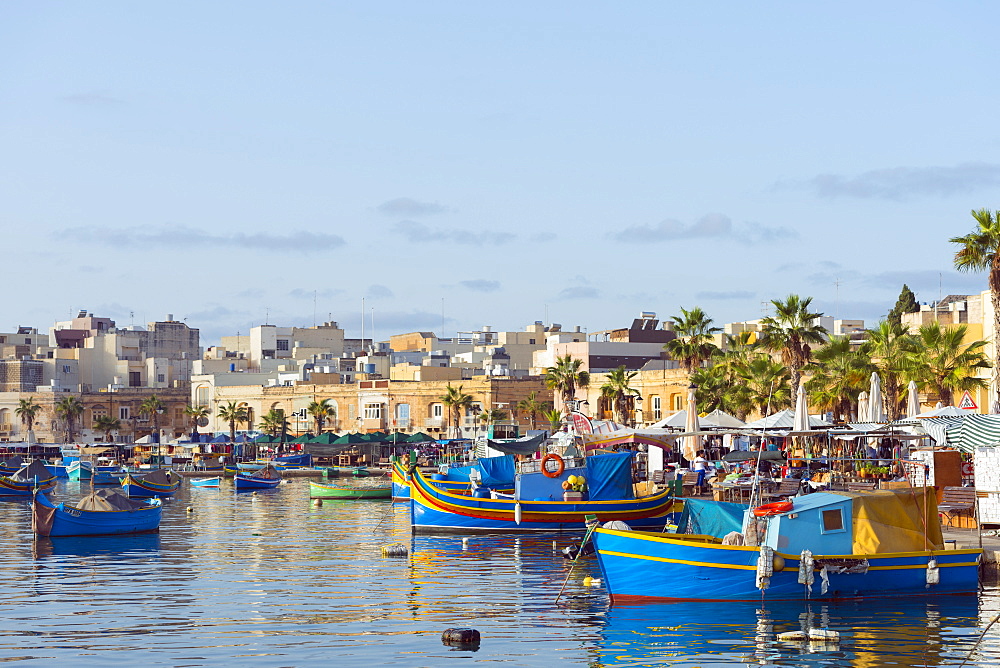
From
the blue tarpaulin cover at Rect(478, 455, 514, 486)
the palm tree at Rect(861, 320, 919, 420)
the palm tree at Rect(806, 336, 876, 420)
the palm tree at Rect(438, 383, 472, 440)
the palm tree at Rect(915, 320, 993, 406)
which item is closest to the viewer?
the blue tarpaulin cover at Rect(478, 455, 514, 486)

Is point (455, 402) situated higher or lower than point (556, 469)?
higher

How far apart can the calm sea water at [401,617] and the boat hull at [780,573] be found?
0.29 metres

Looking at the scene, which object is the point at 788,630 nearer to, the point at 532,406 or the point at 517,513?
the point at 517,513

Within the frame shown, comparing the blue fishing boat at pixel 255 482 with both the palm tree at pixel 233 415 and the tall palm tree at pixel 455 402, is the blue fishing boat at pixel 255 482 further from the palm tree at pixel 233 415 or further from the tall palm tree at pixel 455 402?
the palm tree at pixel 233 415

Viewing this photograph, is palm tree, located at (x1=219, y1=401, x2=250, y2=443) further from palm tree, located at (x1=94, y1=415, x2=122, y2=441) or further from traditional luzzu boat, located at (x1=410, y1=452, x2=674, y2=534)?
traditional luzzu boat, located at (x1=410, y1=452, x2=674, y2=534)

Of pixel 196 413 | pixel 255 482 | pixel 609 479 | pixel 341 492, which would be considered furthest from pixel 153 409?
pixel 609 479

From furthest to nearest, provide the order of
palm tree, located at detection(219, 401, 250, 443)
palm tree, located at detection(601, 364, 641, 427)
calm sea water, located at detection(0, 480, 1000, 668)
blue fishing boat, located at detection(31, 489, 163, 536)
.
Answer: palm tree, located at detection(219, 401, 250, 443)
palm tree, located at detection(601, 364, 641, 427)
blue fishing boat, located at detection(31, 489, 163, 536)
calm sea water, located at detection(0, 480, 1000, 668)

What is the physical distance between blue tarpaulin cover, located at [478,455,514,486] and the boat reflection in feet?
66.7

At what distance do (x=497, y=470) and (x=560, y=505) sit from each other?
520 cm

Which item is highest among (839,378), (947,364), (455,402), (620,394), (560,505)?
(947,364)

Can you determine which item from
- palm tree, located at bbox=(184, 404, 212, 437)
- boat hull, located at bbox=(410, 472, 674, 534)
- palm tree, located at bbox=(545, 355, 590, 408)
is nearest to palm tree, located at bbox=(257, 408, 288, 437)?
palm tree, located at bbox=(184, 404, 212, 437)

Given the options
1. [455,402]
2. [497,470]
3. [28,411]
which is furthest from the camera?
[28,411]

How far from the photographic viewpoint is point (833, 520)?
89.8 ft

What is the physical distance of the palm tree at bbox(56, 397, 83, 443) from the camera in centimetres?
14438
